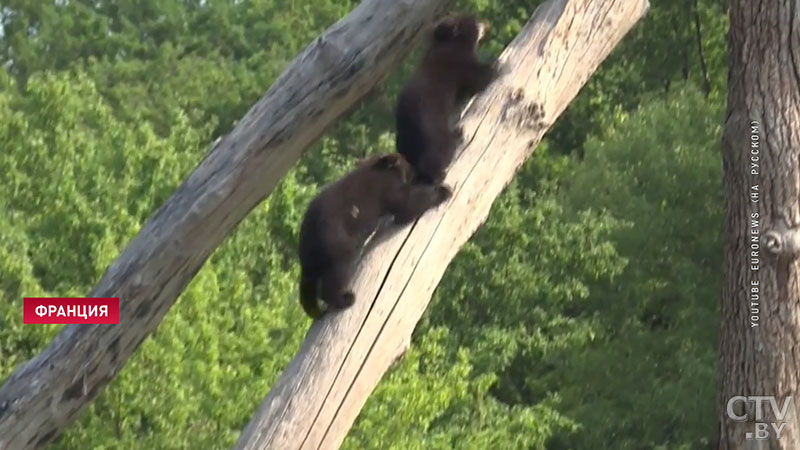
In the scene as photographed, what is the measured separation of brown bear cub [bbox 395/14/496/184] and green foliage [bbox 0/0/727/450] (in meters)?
1.85

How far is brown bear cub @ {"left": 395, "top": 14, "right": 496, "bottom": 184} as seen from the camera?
15.8ft

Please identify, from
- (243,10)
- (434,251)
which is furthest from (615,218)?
(243,10)

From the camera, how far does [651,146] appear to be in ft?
49.9

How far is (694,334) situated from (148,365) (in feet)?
21.7

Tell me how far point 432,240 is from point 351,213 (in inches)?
22.9

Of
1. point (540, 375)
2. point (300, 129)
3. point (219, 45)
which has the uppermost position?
point (300, 129)

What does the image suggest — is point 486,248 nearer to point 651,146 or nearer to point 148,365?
point 651,146

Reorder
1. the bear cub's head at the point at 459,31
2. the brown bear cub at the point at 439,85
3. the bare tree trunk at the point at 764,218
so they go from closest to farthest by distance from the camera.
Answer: the bare tree trunk at the point at 764,218
the brown bear cub at the point at 439,85
the bear cub's head at the point at 459,31

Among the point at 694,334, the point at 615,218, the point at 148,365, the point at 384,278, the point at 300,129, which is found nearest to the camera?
the point at 300,129

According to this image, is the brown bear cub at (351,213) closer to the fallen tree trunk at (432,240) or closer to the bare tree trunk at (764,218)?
the fallen tree trunk at (432,240)

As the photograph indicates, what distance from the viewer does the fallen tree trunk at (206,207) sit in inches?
129

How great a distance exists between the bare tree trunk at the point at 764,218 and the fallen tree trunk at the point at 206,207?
1743 millimetres

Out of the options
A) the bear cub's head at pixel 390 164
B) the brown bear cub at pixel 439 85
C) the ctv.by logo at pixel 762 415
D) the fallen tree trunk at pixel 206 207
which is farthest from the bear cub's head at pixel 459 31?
the ctv.by logo at pixel 762 415

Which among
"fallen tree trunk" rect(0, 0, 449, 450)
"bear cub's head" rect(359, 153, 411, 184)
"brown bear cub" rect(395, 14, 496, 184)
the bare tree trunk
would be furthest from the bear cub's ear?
"fallen tree trunk" rect(0, 0, 449, 450)
